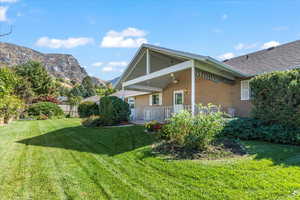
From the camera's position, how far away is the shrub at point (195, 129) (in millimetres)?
5382

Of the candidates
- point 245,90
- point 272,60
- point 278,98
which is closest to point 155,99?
point 245,90

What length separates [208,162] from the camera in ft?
15.0

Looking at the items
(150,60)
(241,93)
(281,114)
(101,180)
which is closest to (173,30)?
(150,60)

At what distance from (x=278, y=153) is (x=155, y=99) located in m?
11.6

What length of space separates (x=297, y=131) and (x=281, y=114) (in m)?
0.73

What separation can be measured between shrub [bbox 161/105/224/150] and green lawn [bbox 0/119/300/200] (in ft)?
2.90

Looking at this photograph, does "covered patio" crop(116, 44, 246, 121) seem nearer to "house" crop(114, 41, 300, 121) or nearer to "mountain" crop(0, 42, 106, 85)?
"house" crop(114, 41, 300, 121)

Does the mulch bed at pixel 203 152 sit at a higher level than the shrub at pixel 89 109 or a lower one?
lower

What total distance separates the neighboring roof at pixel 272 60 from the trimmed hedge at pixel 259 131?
327cm

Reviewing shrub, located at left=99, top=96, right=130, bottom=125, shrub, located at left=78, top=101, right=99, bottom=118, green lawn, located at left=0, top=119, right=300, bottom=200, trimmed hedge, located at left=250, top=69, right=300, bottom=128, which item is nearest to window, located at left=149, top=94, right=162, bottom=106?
shrub, located at left=99, top=96, right=130, bottom=125

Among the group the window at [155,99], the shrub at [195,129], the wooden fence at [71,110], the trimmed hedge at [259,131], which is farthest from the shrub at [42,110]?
the trimmed hedge at [259,131]

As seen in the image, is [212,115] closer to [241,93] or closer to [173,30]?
[241,93]

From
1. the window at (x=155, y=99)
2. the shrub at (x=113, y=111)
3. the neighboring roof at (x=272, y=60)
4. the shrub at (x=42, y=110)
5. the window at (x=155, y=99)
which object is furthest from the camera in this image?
the shrub at (x=42, y=110)

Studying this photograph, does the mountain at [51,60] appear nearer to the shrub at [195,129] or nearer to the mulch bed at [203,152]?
the mulch bed at [203,152]
